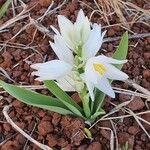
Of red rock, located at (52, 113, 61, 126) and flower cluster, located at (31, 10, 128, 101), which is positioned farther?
red rock, located at (52, 113, 61, 126)

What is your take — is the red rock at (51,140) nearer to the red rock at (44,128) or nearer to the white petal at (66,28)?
the red rock at (44,128)

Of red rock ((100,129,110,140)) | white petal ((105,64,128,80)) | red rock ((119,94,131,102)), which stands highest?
white petal ((105,64,128,80))

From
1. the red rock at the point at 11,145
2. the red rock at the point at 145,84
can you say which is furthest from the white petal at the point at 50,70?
the red rock at the point at 145,84

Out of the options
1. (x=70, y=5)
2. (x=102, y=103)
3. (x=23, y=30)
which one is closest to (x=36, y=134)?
(x=102, y=103)

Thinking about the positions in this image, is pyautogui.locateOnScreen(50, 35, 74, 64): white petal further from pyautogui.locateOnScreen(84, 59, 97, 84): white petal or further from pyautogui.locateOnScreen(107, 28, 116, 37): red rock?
pyautogui.locateOnScreen(107, 28, 116, 37): red rock

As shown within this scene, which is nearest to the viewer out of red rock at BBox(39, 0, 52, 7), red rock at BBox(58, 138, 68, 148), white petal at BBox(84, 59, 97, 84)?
white petal at BBox(84, 59, 97, 84)

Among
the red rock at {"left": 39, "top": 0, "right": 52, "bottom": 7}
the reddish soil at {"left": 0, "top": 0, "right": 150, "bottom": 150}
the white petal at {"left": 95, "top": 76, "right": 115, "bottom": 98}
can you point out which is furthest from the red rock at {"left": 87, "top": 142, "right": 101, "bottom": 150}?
the red rock at {"left": 39, "top": 0, "right": 52, "bottom": 7}

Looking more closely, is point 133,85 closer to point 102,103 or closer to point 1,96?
point 102,103
